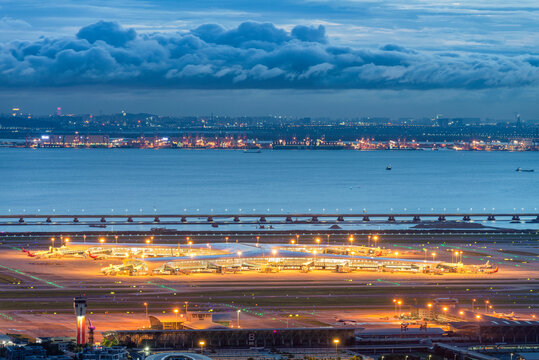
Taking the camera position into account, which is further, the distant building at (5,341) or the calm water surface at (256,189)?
the calm water surface at (256,189)

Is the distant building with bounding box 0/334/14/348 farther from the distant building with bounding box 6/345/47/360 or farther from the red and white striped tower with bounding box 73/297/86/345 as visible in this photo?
the distant building with bounding box 6/345/47/360

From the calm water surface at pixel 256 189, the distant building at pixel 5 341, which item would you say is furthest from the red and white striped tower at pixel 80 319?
the calm water surface at pixel 256 189

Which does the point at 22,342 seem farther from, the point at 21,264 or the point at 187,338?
the point at 21,264

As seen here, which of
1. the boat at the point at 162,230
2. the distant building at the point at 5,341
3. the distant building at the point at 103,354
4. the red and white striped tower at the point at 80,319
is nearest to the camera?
the distant building at the point at 103,354

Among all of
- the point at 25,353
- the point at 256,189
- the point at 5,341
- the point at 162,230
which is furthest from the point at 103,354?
the point at 256,189

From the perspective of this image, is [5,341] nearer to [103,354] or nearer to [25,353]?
[25,353]

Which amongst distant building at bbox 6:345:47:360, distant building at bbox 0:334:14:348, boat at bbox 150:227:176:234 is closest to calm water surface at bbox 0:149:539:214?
boat at bbox 150:227:176:234

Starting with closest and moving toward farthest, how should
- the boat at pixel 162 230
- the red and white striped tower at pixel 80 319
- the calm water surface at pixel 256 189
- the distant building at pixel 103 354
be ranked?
1. the distant building at pixel 103 354
2. the red and white striped tower at pixel 80 319
3. the boat at pixel 162 230
4. the calm water surface at pixel 256 189

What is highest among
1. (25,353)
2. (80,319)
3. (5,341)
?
(80,319)

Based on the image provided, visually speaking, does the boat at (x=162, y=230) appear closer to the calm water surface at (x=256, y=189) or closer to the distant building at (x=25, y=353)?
the calm water surface at (x=256, y=189)
